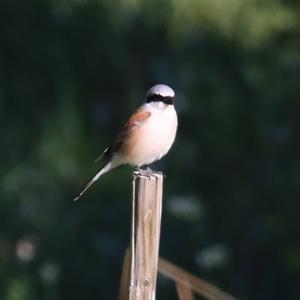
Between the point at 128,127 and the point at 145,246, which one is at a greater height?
the point at 128,127

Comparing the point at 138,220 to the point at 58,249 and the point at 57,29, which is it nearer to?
the point at 58,249

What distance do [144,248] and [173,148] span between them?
7.48 m

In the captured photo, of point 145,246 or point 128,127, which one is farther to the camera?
point 128,127

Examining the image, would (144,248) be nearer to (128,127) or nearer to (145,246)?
(145,246)

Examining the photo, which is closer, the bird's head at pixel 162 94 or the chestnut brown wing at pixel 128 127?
the bird's head at pixel 162 94

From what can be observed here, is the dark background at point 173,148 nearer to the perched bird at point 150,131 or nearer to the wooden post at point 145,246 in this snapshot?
the perched bird at point 150,131

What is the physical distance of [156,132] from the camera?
545 centimetres

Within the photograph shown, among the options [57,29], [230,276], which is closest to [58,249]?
[230,276]

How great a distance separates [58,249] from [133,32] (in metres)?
2.34

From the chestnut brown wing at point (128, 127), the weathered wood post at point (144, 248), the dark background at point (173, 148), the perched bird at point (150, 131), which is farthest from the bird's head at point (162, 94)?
the dark background at point (173, 148)

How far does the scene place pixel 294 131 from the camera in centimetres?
1111

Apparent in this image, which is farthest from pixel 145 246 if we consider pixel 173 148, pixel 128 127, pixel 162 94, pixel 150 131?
pixel 173 148

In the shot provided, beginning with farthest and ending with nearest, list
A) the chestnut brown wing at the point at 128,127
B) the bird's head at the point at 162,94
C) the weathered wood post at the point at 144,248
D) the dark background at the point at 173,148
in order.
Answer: the dark background at the point at 173,148 → the chestnut brown wing at the point at 128,127 → the bird's head at the point at 162,94 → the weathered wood post at the point at 144,248

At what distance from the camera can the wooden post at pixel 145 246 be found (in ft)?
13.2
